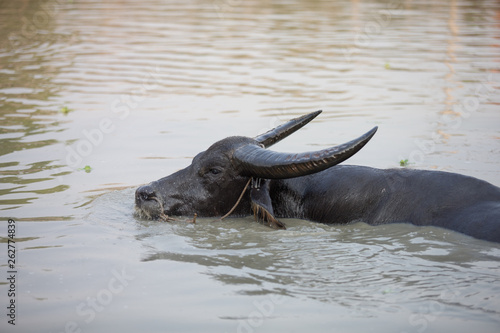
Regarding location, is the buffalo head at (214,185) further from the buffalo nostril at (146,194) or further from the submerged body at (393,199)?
the submerged body at (393,199)

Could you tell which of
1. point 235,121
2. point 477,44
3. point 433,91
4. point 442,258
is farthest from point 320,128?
point 477,44

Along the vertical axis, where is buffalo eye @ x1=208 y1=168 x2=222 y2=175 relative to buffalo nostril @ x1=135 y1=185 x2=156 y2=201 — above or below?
above

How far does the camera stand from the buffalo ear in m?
5.97

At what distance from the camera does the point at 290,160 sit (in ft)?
18.5

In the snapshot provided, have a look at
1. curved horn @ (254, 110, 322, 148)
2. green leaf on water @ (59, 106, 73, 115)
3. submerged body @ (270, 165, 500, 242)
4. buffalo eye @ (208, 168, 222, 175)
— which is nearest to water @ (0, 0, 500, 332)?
green leaf on water @ (59, 106, 73, 115)

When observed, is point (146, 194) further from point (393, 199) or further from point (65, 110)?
point (65, 110)

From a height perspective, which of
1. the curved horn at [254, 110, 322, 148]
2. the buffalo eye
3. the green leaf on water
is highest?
the curved horn at [254, 110, 322, 148]

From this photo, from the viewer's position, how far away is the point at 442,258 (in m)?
5.27

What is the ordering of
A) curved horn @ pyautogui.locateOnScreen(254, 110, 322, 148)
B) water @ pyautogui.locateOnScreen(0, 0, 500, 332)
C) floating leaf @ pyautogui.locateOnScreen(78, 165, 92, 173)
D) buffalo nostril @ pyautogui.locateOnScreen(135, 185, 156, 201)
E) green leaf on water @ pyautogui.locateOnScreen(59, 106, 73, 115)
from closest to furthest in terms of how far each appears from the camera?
water @ pyautogui.locateOnScreen(0, 0, 500, 332) < buffalo nostril @ pyautogui.locateOnScreen(135, 185, 156, 201) < curved horn @ pyautogui.locateOnScreen(254, 110, 322, 148) < floating leaf @ pyautogui.locateOnScreen(78, 165, 92, 173) < green leaf on water @ pyautogui.locateOnScreen(59, 106, 73, 115)

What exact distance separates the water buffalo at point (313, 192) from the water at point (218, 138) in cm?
16

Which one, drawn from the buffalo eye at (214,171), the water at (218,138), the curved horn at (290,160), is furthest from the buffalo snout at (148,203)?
the curved horn at (290,160)

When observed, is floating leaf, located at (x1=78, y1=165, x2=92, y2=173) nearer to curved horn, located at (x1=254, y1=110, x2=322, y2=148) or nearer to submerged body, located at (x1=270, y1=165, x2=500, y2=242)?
curved horn, located at (x1=254, y1=110, x2=322, y2=148)

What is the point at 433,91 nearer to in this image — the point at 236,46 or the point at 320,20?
the point at 236,46

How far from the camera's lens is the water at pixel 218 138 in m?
4.58
